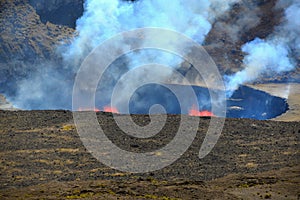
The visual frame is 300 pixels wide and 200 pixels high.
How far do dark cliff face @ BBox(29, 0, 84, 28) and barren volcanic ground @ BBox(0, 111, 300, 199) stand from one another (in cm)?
4011

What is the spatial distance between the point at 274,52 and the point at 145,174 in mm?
46320

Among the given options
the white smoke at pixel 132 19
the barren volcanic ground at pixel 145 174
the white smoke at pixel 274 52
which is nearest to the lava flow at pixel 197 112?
the white smoke at pixel 274 52

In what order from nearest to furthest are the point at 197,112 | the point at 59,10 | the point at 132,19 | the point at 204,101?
the point at 197,112 → the point at 204,101 → the point at 132,19 → the point at 59,10

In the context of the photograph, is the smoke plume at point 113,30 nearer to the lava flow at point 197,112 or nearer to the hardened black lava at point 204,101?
the hardened black lava at point 204,101

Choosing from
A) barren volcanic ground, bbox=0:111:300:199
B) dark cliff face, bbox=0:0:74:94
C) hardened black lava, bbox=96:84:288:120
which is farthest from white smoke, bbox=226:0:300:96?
barren volcanic ground, bbox=0:111:300:199

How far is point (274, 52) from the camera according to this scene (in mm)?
72688

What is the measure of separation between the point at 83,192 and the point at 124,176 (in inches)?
141

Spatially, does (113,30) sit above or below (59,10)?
below

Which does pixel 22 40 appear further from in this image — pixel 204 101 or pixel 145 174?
pixel 145 174

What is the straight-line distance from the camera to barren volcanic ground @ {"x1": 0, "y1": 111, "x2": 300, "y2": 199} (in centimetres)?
2806

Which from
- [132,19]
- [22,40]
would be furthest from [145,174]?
[132,19]

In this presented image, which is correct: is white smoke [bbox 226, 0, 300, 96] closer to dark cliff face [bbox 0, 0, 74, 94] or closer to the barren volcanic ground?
dark cliff face [bbox 0, 0, 74, 94]

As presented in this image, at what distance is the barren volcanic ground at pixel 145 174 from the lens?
92.1 feet

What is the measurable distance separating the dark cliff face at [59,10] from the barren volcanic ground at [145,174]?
1579 inches
